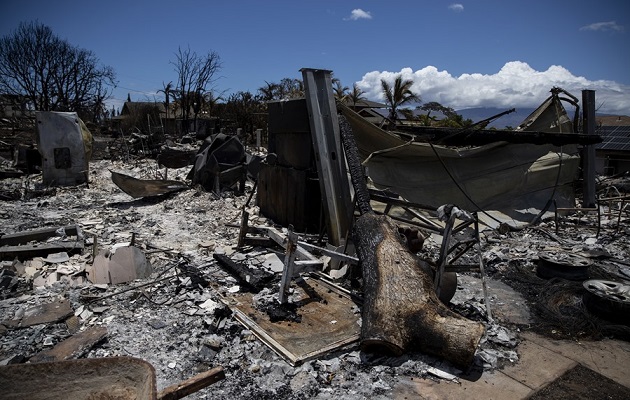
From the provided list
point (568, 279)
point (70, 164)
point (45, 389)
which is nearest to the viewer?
point (45, 389)

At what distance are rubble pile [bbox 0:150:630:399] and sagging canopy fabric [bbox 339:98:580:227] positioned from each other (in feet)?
3.25

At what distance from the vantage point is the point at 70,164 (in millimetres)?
10672

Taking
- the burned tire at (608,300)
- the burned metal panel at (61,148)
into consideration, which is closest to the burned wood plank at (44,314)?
the burned tire at (608,300)

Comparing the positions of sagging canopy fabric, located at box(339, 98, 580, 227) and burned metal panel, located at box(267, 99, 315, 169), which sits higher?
burned metal panel, located at box(267, 99, 315, 169)

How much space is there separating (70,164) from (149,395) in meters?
11.1

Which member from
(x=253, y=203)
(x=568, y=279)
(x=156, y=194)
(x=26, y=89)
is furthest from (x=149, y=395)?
(x=26, y=89)

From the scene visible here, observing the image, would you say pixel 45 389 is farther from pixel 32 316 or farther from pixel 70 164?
pixel 70 164

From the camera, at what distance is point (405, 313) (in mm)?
3277

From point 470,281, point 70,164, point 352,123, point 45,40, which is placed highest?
point 45,40

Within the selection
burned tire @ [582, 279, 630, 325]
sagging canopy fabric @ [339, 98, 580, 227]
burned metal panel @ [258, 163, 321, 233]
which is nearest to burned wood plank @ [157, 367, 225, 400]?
burned tire @ [582, 279, 630, 325]

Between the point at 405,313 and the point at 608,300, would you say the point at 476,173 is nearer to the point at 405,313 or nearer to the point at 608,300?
the point at 608,300

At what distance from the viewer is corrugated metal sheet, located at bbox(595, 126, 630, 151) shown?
60.0ft

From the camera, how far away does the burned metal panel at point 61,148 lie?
10211 mm

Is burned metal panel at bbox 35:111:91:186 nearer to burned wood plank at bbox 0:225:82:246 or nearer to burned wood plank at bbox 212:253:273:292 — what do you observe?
burned wood plank at bbox 0:225:82:246
